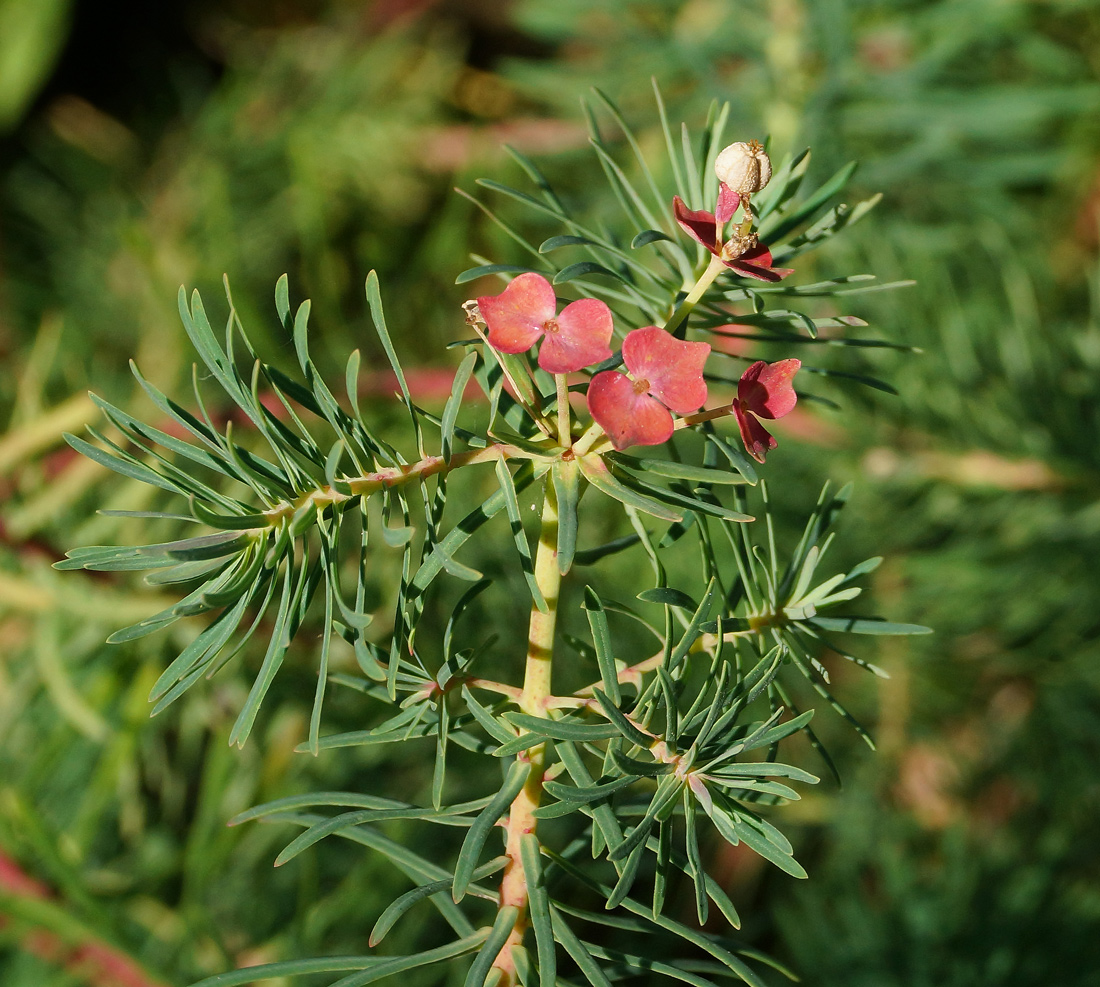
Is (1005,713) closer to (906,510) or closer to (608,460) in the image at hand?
(906,510)

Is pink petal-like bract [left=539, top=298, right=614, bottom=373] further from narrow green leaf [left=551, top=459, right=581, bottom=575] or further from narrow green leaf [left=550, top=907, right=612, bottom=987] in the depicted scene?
narrow green leaf [left=550, top=907, right=612, bottom=987]

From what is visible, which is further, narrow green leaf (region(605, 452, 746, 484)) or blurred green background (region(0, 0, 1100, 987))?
blurred green background (region(0, 0, 1100, 987))

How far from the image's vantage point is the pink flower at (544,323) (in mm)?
234

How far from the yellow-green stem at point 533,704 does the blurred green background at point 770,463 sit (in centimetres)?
19

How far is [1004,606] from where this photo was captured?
651 millimetres

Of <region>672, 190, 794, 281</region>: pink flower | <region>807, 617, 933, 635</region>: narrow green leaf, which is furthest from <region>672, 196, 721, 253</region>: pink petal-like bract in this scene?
<region>807, 617, 933, 635</region>: narrow green leaf

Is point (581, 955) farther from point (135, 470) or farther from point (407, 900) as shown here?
point (135, 470)

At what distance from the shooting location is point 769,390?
0.25m

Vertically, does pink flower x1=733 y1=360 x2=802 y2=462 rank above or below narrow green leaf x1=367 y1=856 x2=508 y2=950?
above

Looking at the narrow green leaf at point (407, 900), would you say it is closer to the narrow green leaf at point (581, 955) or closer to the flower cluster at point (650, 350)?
the narrow green leaf at point (581, 955)

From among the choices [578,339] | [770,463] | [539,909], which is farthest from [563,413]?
[770,463]

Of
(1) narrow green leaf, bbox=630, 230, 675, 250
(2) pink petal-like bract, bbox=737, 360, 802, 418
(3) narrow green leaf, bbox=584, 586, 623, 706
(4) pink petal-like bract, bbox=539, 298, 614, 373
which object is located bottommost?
(3) narrow green leaf, bbox=584, 586, 623, 706

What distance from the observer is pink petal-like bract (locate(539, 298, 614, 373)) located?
0.76ft

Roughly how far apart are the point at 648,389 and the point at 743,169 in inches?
2.6
